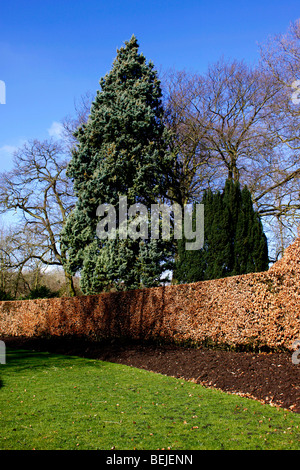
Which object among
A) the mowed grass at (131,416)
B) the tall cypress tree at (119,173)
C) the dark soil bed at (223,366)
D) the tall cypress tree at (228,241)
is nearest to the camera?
the mowed grass at (131,416)

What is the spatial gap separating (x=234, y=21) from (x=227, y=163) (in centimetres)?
744

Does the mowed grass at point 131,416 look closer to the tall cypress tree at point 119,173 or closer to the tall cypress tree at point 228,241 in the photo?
the tall cypress tree at point 228,241

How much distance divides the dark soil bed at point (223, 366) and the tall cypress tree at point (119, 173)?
3184mm

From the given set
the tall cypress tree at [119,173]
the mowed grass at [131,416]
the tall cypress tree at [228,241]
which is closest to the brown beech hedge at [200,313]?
the tall cypress tree at [119,173]

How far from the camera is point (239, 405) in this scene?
217 inches

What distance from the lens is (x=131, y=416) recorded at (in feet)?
16.3

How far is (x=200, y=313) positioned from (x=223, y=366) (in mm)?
2159

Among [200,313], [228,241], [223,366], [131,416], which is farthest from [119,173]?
[131,416]

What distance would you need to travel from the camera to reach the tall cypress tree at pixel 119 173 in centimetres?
1401

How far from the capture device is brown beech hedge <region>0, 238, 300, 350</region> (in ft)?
24.7

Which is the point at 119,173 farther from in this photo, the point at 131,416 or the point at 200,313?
the point at 131,416

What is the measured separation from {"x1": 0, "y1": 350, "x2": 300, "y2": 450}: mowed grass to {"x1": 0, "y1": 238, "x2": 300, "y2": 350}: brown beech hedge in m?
1.96
